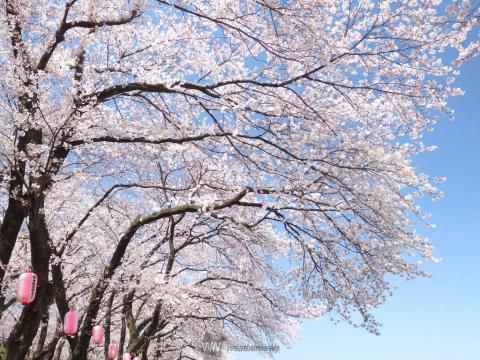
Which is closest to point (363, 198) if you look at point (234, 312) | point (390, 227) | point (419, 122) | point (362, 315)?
point (390, 227)

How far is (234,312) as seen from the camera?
14945mm

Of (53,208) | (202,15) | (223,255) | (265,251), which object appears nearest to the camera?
(202,15)

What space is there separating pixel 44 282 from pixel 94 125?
282 cm

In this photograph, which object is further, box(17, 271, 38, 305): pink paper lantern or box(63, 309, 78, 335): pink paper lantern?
box(63, 309, 78, 335): pink paper lantern

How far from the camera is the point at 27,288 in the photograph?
6430 millimetres

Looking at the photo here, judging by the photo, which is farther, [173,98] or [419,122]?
[173,98]

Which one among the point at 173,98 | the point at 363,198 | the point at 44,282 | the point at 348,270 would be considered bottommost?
the point at 44,282

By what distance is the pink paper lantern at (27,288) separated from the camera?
252 inches

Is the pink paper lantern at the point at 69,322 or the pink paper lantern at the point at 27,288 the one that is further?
the pink paper lantern at the point at 69,322

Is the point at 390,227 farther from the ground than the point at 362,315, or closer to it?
farther from the ground

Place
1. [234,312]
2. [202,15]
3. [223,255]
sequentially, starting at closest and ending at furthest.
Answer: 1. [202,15]
2. [223,255]
3. [234,312]

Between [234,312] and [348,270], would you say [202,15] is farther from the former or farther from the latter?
[234,312]

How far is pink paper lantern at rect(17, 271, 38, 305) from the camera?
21.0 ft

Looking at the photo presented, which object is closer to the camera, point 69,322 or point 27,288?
point 27,288
